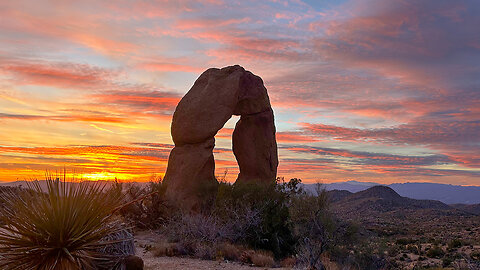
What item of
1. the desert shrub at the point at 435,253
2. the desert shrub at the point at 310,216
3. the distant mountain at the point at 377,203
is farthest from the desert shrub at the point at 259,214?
the distant mountain at the point at 377,203

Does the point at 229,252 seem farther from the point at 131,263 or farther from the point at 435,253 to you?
the point at 435,253

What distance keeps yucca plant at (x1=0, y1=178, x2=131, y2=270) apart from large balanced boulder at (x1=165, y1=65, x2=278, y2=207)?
12.7m

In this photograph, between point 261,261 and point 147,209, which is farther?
point 147,209

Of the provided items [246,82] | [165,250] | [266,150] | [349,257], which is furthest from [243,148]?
[165,250]

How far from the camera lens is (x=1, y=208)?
233 inches

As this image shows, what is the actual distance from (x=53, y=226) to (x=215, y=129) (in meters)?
14.5

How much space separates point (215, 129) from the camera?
1995cm

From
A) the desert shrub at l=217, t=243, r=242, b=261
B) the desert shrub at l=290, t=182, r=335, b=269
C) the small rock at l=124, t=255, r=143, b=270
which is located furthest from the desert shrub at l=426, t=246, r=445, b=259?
the small rock at l=124, t=255, r=143, b=270

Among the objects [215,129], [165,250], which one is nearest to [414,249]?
[215,129]

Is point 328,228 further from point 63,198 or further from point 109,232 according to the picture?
point 63,198

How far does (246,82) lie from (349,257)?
477 inches

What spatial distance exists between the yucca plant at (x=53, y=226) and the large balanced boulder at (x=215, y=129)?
1269 centimetres

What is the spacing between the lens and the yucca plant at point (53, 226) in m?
5.57

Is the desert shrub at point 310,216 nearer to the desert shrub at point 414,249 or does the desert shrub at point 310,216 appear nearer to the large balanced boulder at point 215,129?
the large balanced boulder at point 215,129
